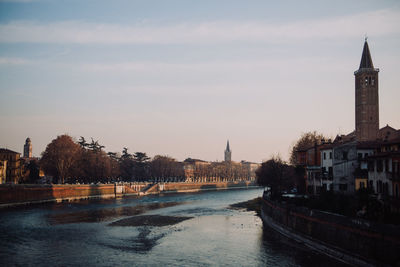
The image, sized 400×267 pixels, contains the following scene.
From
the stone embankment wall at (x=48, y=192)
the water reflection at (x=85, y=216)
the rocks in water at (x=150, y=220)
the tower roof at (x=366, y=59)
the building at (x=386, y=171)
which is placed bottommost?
the rocks in water at (x=150, y=220)

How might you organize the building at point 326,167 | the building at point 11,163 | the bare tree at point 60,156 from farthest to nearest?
the building at point 11,163
the bare tree at point 60,156
the building at point 326,167

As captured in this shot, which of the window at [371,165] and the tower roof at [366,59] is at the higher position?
the tower roof at [366,59]

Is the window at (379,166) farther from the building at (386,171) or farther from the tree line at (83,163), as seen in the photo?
the tree line at (83,163)

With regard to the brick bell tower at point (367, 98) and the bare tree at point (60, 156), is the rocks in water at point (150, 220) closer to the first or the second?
the bare tree at point (60, 156)

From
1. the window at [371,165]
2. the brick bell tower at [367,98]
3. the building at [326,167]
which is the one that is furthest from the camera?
the brick bell tower at [367,98]

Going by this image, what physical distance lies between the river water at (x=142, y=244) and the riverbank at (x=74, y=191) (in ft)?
38.0

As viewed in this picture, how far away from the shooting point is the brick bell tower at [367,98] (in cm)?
7906

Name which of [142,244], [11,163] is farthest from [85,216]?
[11,163]

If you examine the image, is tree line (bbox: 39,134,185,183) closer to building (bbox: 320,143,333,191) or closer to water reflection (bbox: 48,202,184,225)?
water reflection (bbox: 48,202,184,225)

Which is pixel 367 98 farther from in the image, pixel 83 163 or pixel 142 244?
pixel 83 163

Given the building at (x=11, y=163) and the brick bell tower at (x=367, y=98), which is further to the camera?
the building at (x=11, y=163)

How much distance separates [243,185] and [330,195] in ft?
515

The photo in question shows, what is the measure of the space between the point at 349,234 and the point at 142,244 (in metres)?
19.0

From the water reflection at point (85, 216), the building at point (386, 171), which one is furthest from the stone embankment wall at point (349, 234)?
the water reflection at point (85, 216)
